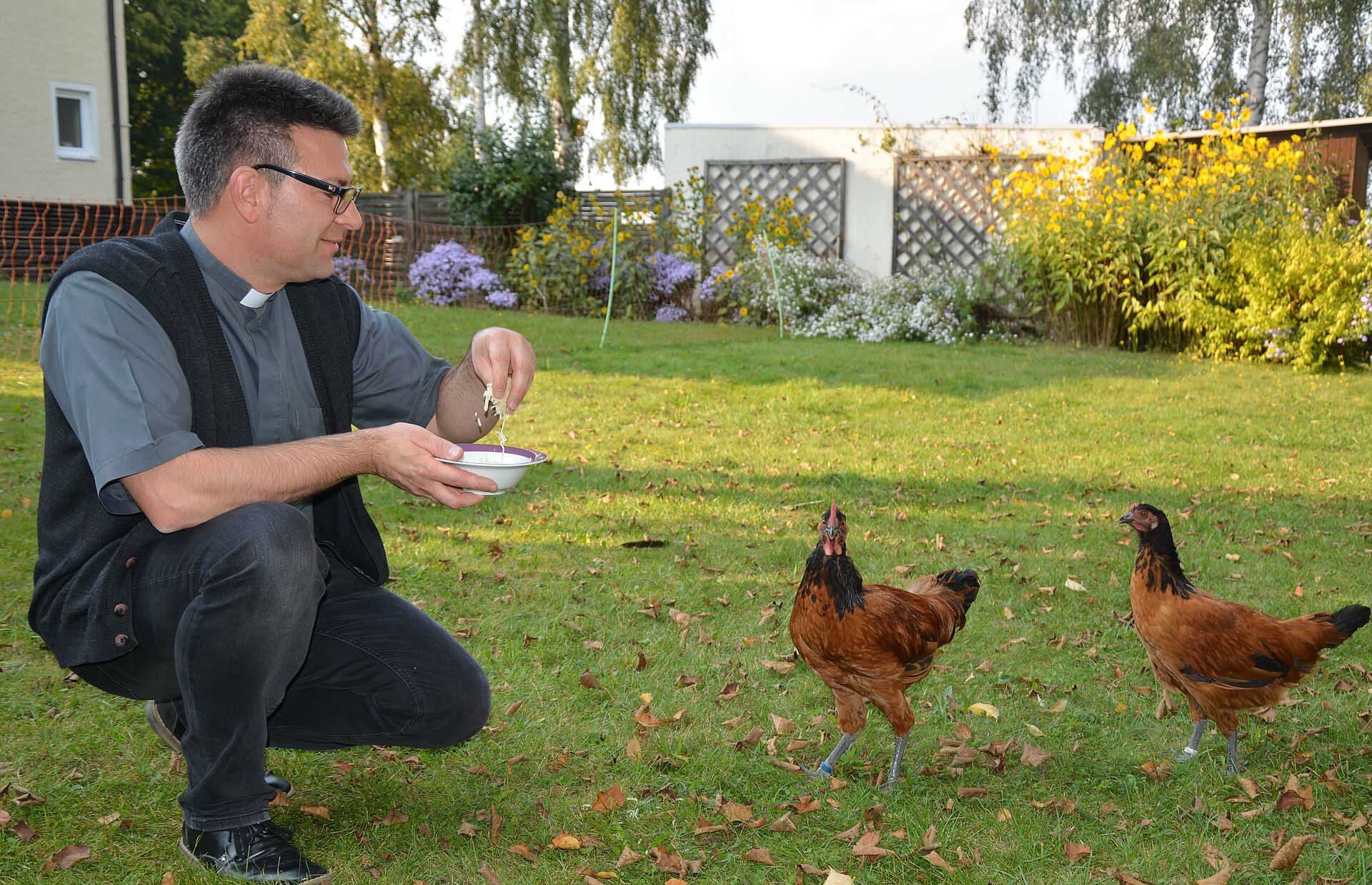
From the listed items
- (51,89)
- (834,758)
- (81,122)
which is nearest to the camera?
(834,758)

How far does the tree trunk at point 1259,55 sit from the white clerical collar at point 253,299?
906 inches

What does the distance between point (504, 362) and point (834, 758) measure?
171cm

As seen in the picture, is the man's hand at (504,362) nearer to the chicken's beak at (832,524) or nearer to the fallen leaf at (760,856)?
the chicken's beak at (832,524)

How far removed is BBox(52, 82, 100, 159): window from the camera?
17531 mm

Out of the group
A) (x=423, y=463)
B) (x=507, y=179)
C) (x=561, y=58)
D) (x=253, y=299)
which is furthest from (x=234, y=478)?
(x=561, y=58)

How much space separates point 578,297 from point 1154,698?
12834 mm

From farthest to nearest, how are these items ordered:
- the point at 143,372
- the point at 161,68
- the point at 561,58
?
1. the point at 161,68
2. the point at 561,58
3. the point at 143,372

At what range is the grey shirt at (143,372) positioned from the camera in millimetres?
2207

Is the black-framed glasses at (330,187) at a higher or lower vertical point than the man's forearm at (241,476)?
higher

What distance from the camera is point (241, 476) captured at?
234 cm

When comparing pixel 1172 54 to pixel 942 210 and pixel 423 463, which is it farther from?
pixel 423 463

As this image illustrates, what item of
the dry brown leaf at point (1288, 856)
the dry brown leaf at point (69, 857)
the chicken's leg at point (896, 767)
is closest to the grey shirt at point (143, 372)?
the dry brown leaf at point (69, 857)

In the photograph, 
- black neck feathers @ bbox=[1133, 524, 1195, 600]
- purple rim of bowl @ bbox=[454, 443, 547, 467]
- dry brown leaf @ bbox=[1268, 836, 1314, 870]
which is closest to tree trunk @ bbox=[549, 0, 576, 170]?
black neck feathers @ bbox=[1133, 524, 1195, 600]

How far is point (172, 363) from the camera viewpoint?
2.38 m
